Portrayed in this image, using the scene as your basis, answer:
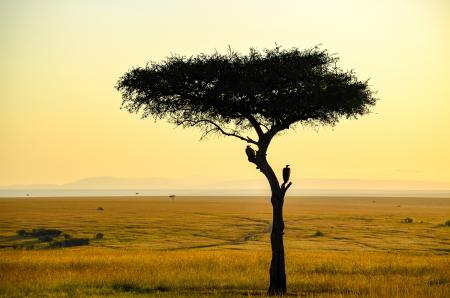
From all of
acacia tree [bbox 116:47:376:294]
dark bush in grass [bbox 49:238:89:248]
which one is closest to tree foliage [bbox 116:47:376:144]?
acacia tree [bbox 116:47:376:294]

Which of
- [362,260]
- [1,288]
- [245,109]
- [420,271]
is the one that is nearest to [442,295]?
[420,271]

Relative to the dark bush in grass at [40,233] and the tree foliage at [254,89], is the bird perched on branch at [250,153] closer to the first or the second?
the tree foliage at [254,89]

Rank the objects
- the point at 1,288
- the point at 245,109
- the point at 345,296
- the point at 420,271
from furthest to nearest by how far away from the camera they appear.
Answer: the point at 420,271
the point at 245,109
the point at 1,288
the point at 345,296

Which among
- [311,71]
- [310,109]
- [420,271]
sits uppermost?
[311,71]

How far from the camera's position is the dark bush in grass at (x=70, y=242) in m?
52.8

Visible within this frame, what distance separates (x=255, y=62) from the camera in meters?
25.2

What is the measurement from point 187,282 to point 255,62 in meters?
10.3

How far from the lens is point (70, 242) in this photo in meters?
55.0

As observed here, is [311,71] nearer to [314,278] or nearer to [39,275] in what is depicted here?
[314,278]

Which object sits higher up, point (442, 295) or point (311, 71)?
point (311, 71)

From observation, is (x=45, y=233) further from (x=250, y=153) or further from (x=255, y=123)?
(x=250, y=153)

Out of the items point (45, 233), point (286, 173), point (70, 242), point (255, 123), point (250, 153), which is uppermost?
point (255, 123)

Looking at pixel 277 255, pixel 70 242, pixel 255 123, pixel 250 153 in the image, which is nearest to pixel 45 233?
pixel 70 242

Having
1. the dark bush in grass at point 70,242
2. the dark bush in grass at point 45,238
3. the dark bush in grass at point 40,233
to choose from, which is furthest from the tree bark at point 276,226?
the dark bush in grass at point 40,233
